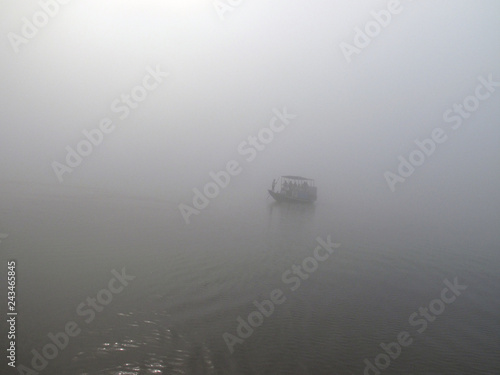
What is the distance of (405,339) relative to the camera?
10.6 metres

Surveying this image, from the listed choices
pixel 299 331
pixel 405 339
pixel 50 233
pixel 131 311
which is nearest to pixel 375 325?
pixel 405 339

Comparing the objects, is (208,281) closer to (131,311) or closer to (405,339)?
(131,311)
